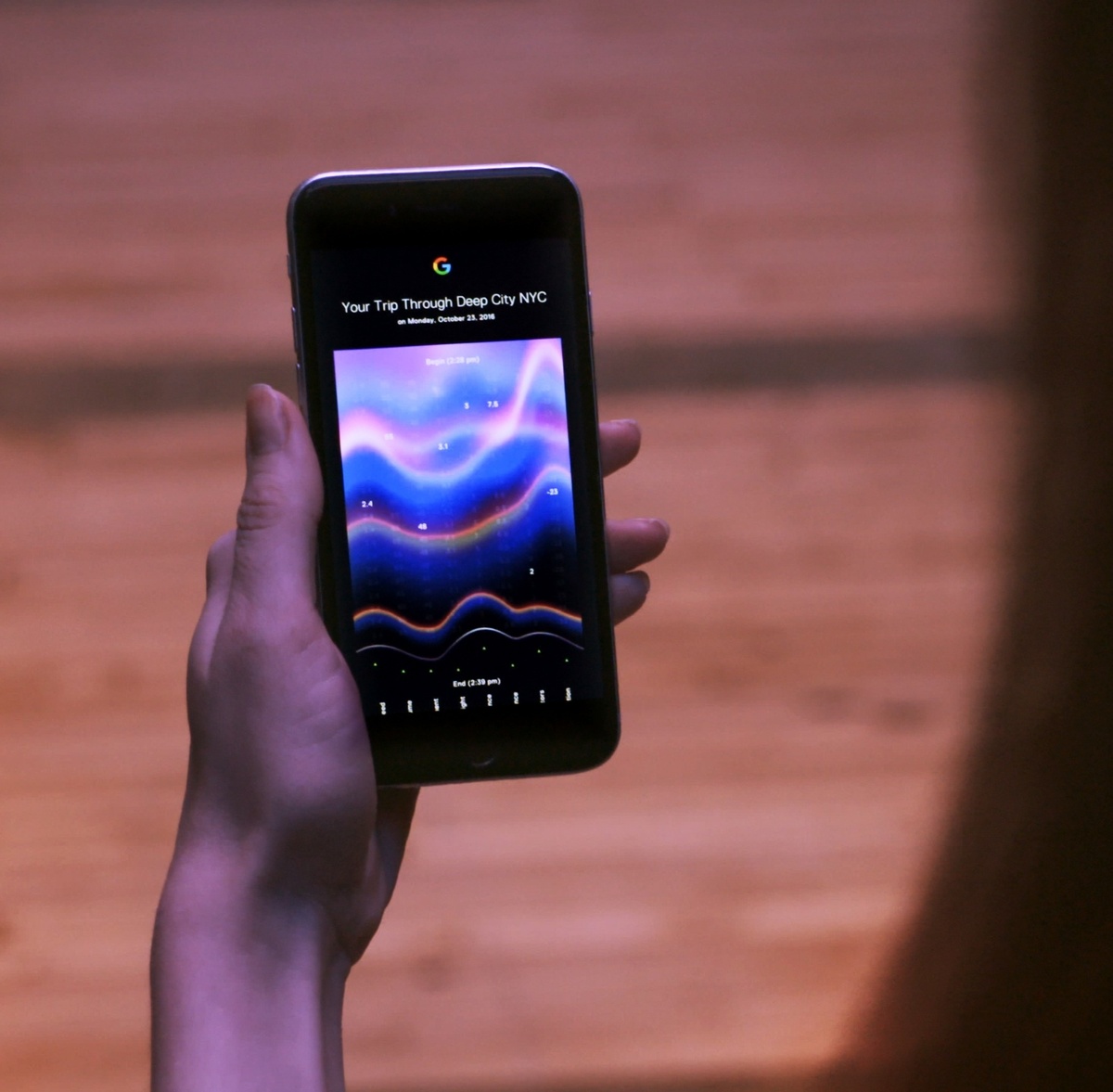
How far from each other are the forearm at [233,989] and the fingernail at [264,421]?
0.73 ft

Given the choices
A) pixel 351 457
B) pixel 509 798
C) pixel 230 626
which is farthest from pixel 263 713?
pixel 509 798

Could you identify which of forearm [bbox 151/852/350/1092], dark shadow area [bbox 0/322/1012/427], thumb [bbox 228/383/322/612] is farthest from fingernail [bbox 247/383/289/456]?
dark shadow area [bbox 0/322/1012/427]

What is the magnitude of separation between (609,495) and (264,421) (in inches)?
20.1

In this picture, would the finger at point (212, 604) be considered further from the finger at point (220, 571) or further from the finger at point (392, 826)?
the finger at point (392, 826)

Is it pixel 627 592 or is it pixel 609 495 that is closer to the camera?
pixel 627 592

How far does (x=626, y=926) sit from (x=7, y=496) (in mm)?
729

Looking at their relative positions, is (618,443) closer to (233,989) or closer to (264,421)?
(264,421)

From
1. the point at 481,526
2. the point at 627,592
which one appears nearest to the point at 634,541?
the point at 627,592

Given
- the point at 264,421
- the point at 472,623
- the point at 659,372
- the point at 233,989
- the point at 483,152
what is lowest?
the point at 233,989

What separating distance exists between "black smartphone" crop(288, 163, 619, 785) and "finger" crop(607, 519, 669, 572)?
0.10 m

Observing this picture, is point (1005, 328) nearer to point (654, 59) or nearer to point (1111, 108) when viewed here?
point (1111, 108)

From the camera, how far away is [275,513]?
54 cm

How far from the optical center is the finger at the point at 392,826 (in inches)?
25.5

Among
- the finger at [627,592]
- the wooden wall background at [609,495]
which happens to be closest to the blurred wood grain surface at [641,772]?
the wooden wall background at [609,495]
